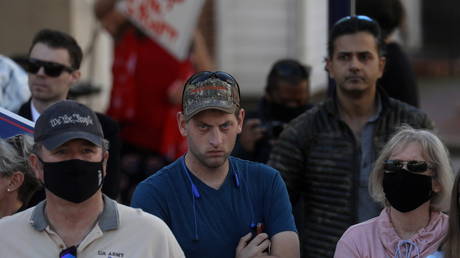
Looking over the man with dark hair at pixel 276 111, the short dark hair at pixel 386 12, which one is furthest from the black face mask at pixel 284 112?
the short dark hair at pixel 386 12

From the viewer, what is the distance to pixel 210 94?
17.1ft

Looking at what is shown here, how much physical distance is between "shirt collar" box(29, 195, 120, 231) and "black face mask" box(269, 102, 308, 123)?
3.09 meters

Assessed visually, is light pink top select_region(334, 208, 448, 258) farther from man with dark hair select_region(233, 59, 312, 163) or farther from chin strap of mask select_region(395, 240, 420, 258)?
man with dark hair select_region(233, 59, 312, 163)

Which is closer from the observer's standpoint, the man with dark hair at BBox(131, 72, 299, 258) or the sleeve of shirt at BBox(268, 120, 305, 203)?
the man with dark hair at BBox(131, 72, 299, 258)

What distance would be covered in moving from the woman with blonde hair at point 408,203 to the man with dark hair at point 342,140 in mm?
766

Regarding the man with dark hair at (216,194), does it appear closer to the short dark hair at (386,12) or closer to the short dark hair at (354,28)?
the short dark hair at (354,28)

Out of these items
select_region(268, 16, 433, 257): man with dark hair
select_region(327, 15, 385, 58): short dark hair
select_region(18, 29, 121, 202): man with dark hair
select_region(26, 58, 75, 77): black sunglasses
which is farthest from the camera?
select_region(26, 58, 75, 77): black sunglasses

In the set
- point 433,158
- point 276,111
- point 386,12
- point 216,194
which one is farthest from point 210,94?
point 386,12

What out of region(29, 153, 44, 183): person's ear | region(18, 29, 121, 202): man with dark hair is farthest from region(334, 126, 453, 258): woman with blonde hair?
region(18, 29, 121, 202): man with dark hair

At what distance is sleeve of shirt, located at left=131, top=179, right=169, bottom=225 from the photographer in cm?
525

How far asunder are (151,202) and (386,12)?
9.92 feet

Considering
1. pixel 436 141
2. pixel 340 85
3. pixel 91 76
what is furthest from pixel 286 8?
pixel 436 141

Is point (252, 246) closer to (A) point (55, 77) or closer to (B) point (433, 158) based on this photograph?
(B) point (433, 158)

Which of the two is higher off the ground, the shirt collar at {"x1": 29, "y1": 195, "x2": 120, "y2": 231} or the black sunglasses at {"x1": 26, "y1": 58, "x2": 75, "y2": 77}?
the black sunglasses at {"x1": 26, "y1": 58, "x2": 75, "y2": 77}
